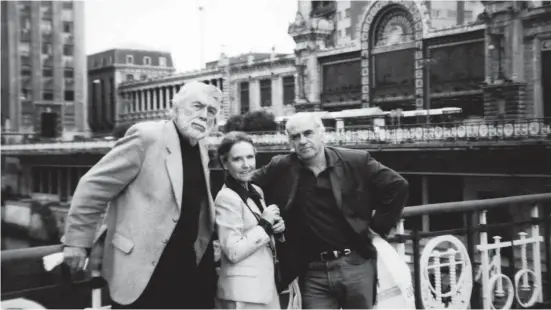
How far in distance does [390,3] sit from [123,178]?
103ft

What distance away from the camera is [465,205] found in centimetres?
476

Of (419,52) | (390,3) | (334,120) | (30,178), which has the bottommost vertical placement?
(30,178)

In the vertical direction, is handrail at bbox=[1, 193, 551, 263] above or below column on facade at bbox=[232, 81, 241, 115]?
below

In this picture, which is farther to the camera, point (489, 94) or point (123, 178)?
point (489, 94)

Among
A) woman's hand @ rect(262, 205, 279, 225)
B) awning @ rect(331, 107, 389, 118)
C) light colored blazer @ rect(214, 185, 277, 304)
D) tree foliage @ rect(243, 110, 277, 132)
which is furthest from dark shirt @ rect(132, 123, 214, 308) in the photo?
tree foliage @ rect(243, 110, 277, 132)

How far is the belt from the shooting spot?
12.1 ft

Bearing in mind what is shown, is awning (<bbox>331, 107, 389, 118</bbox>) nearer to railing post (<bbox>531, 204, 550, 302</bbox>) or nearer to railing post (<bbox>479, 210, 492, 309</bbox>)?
railing post (<bbox>531, 204, 550, 302</bbox>)

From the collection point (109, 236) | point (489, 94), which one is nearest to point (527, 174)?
point (489, 94)

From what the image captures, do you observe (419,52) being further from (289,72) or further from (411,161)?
(289,72)

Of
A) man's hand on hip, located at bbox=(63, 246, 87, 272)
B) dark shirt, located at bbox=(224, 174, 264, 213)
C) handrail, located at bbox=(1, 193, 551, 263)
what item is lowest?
man's hand on hip, located at bbox=(63, 246, 87, 272)

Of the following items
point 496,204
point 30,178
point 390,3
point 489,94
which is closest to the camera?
point 496,204

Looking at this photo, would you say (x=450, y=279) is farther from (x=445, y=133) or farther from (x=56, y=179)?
(x=56, y=179)

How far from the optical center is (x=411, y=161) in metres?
22.3

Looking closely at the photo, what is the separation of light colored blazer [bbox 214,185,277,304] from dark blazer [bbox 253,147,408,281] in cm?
37
